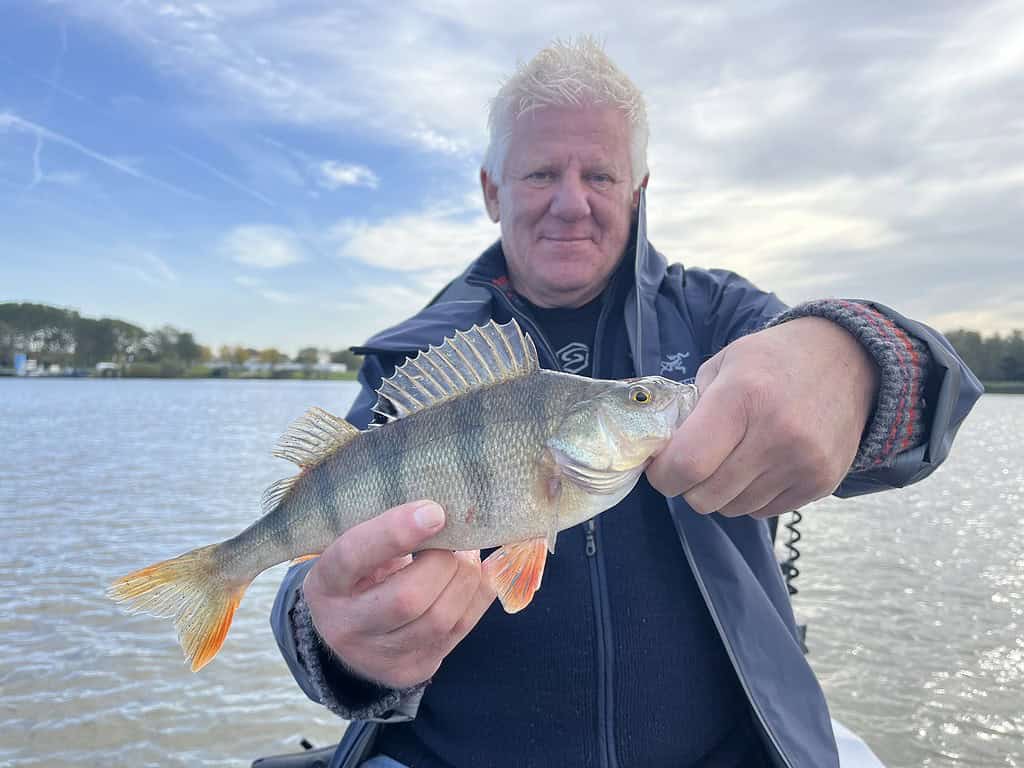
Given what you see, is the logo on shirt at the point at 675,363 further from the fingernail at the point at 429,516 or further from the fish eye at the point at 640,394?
the fingernail at the point at 429,516

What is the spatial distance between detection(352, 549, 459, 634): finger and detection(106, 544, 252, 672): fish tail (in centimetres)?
59

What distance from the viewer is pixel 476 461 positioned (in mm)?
1954

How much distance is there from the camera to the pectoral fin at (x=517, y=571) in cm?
191

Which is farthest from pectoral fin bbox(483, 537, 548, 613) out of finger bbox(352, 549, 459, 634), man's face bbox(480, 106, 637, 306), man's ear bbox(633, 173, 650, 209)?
man's ear bbox(633, 173, 650, 209)

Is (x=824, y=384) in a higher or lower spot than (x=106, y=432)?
higher

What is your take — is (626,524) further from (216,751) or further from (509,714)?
(216,751)

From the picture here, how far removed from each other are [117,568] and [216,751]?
4885mm

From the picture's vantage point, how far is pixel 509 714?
2340 mm

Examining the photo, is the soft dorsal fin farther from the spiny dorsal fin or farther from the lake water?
the lake water

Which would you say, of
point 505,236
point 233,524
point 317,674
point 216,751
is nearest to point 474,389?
point 317,674

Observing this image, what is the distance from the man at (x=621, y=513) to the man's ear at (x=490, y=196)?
0.07 feet

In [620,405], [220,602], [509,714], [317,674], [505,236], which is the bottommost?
[509,714]

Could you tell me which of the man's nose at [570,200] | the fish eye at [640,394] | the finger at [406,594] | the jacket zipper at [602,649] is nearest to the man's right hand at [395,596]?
the finger at [406,594]

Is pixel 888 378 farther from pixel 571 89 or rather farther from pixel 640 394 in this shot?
pixel 571 89
